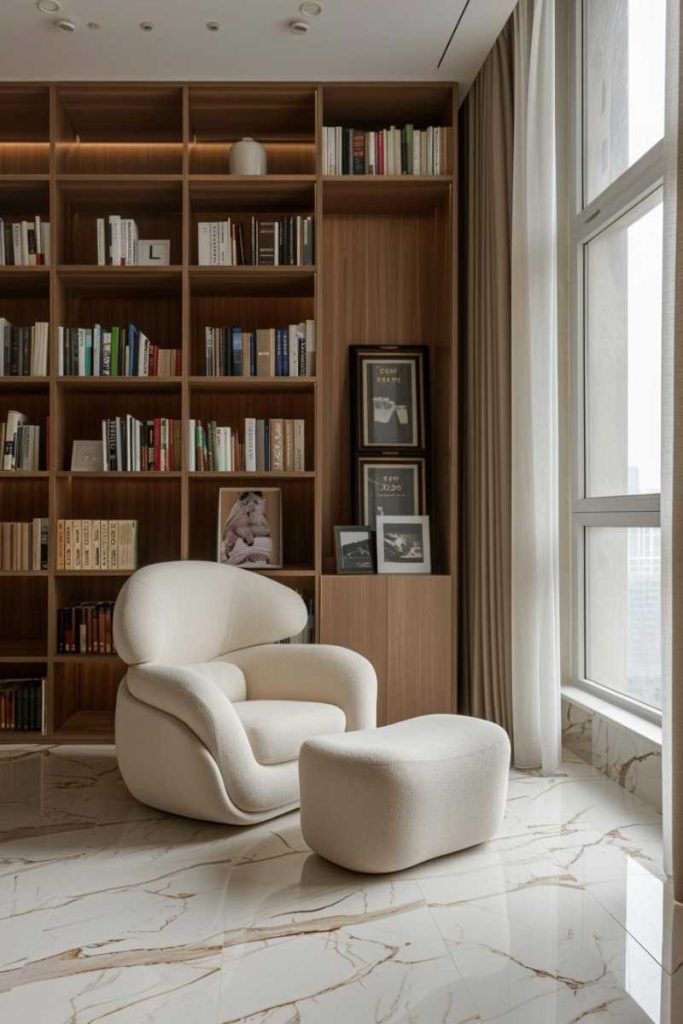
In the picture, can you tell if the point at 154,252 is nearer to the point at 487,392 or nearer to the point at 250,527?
the point at 250,527

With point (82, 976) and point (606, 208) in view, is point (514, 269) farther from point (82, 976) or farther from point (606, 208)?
point (82, 976)

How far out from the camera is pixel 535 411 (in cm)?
347

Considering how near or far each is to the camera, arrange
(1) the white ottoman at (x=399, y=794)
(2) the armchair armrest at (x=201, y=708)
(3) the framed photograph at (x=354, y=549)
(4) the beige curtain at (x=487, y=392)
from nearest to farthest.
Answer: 1. (1) the white ottoman at (x=399, y=794)
2. (2) the armchair armrest at (x=201, y=708)
3. (4) the beige curtain at (x=487, y=392)
4. (3) the framed photograph at (x=354, y=549)

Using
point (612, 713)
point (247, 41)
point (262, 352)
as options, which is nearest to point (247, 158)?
point (247, 41)

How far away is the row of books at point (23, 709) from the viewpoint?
3994 millimetres

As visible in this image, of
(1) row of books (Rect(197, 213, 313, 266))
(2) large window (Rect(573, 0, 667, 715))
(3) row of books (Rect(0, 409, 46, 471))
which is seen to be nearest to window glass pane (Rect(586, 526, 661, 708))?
(2) large window (Rect(573, 0, 667, 715))

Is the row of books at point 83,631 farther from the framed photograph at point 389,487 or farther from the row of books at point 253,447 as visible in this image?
the framed photograph at point 389,487

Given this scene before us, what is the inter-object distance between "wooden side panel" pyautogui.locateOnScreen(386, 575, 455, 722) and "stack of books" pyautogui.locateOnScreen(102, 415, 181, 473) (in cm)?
115

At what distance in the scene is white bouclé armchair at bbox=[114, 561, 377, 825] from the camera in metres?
2.75

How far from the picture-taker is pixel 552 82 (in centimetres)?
344

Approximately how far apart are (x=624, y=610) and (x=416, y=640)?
3.05 ft

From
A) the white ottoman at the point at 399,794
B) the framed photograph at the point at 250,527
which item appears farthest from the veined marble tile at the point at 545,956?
the framed photograph at the point at 250,527

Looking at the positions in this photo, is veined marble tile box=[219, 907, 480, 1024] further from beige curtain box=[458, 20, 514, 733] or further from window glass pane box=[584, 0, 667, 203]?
window glass pane box=[584, 0, 667, 203]

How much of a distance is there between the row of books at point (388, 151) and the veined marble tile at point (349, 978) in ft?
10.3
